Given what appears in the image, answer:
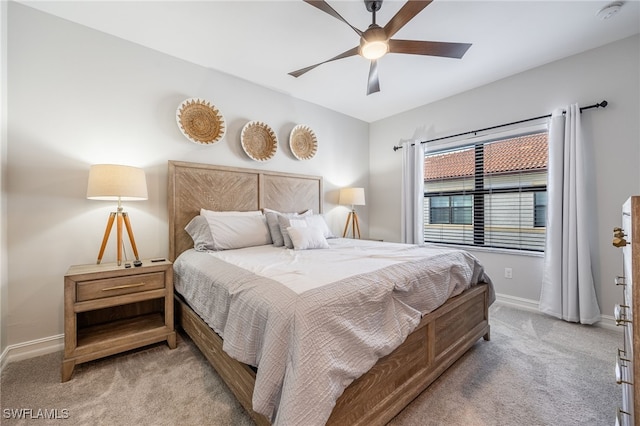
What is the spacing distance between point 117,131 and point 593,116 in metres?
4.59

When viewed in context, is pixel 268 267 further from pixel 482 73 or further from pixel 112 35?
pixel 482 73

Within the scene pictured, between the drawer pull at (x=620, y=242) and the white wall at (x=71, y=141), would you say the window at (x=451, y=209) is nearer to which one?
the drawer pull at (x=620, y=242)

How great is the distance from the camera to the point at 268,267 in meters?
1.64

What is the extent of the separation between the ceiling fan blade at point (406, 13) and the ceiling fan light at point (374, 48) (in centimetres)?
8

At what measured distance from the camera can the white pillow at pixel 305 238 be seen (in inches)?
98.1

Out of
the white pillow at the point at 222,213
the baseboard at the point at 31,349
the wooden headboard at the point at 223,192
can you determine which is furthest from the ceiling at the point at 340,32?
the baseboard at the point at 31,349

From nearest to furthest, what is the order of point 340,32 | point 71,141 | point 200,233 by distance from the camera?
1. point 71,141
2. point 340,32
3. point 200,233

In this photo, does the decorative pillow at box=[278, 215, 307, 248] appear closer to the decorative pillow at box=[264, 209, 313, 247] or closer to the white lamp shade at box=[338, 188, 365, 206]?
the decorative pillow at box=[264, 209, 313, 247]

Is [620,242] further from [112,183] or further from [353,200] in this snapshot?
[353,200]

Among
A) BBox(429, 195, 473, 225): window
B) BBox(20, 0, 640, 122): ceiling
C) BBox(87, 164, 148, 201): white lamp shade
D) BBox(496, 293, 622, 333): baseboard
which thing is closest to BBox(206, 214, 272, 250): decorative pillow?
BBox(87, 164, 148, 201): white lamp shade

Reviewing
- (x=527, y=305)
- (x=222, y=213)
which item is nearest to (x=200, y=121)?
(x=222, y=213)

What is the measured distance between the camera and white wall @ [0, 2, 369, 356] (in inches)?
78.2

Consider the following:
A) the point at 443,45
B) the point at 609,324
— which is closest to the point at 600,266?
the point at 609,324

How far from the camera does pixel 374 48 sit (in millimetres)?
1961
